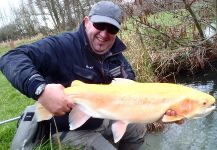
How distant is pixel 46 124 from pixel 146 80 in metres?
4.55

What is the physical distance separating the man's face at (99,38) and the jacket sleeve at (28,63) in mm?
344

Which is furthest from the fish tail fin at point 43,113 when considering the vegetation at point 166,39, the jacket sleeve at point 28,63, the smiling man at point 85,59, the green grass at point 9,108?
the vegetation at point 166,39

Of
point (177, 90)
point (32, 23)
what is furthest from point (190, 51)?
point (32, 23)

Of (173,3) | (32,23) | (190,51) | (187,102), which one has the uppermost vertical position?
(187,102)

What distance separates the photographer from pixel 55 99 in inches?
110

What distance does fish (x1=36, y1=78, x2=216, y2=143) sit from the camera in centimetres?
281

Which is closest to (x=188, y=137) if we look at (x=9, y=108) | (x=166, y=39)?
(x=9, y=108)

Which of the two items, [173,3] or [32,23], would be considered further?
[32,23]

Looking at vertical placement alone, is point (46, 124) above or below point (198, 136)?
above

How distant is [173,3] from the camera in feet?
32.8

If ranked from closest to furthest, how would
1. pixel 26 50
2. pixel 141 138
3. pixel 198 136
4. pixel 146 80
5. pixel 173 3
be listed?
pixel 26 50, pixel 141 138, pixel 198 136, pixel 146 80, pixel 173 3

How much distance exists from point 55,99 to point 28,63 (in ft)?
1.94

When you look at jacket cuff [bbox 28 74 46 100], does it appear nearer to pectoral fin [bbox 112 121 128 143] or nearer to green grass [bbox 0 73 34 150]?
pectoral fin [bbox 112 121 128 143]

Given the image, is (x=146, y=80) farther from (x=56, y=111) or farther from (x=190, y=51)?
(x=56, y=111)
